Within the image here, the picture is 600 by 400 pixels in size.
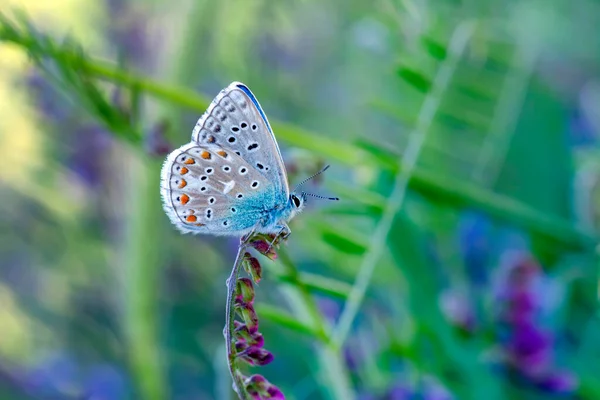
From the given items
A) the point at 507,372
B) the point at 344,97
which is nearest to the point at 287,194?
the point at 507,372

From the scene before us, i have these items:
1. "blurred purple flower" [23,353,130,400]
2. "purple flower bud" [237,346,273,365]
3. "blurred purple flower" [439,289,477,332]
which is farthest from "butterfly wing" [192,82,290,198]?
"blurred purple flower" [23,353,130,400]

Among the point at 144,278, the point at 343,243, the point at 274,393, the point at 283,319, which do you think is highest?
the point at 144,278

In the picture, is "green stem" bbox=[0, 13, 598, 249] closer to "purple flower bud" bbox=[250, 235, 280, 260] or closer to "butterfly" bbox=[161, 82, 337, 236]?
"butterfly" bbox=[161, 82, 337, 236]

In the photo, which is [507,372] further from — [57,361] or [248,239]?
[57,361]

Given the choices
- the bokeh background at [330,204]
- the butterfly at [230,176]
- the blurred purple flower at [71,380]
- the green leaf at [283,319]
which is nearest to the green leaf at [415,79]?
the bokeh background at [330,204]

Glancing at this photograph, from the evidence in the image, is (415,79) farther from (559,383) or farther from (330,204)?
(559,383)

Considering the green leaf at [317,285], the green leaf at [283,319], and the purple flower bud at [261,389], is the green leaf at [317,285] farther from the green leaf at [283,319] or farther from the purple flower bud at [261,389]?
the purple flower bud at [261,389]

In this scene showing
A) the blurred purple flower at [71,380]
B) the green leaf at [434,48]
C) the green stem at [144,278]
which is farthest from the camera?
the blurred purple flower at [71,380]

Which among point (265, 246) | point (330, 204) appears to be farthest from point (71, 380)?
point (265, 246)
